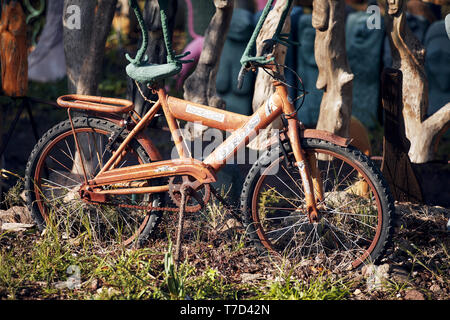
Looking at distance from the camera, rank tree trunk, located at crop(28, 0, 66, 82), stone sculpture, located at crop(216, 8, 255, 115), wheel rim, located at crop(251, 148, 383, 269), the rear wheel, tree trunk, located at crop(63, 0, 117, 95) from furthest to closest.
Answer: tree trunk, located at crop(28, 0, 66, 82)
stone sculpture, located at crop(216, 8, 255, 115)
tree trunk, located at crop(63, 0, 117, 95)
the rear wheel
wheel rim, located at crop(251, 148, 383, 269)

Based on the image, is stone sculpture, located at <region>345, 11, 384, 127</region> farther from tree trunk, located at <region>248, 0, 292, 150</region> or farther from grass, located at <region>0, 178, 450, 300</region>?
grass, located at <region>0, 178, 450, 300</region>

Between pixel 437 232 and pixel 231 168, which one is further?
pixel 231 168

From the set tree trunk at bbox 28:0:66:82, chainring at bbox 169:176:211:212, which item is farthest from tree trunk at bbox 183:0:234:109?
tree trunk at bbox 28:0:66:82

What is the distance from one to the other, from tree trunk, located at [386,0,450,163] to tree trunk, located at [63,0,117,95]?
2302 millimetres

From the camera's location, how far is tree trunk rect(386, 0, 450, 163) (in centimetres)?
512

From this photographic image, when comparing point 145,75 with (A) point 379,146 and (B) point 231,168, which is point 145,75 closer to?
(B) point 231,168

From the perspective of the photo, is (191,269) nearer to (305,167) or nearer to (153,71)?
(305,167)

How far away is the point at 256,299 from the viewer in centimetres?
350

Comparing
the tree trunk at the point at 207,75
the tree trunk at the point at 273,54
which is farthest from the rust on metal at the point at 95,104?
the tree trunk at the point at 273,54

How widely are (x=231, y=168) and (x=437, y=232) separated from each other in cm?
159

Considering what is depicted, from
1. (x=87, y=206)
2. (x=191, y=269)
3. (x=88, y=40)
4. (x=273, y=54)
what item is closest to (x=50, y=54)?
(x=88, y=40)
